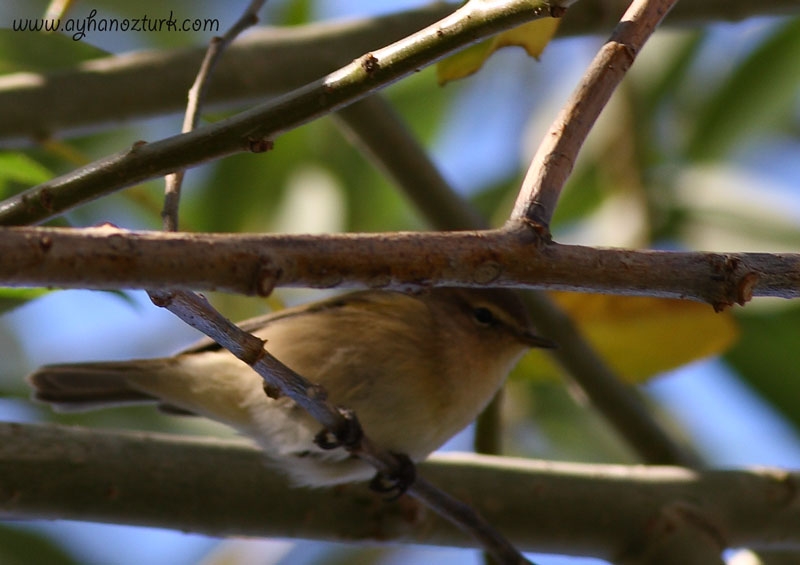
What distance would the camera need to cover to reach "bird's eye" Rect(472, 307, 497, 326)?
358 centimetres

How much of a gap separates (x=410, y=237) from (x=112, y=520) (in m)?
1.55

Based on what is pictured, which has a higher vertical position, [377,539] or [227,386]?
[227,386]

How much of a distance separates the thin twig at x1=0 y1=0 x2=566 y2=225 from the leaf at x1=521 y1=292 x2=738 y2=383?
2170 millimetres

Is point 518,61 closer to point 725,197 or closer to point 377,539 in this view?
point 725,197

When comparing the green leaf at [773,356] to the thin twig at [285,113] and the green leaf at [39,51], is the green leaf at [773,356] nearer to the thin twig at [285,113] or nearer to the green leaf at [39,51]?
the green leaf at [39,51]

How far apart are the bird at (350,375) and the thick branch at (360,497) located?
0.12 meters

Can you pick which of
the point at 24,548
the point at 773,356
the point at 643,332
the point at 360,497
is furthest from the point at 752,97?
the point at 24,548

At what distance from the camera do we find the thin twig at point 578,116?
5.15ft

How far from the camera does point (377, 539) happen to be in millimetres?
2949

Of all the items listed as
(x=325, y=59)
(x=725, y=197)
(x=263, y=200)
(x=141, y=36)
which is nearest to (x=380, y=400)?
(x=325, y=59)

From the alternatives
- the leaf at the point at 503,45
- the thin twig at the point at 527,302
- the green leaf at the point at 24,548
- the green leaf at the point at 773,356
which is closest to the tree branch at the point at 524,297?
the thin twig at the point at 527,302

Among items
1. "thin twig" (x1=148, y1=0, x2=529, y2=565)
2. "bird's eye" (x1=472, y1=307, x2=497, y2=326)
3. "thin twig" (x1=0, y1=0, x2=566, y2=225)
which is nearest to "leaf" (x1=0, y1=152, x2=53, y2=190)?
"thin twig" (x1=148, y1=0, x2=529, y2=565)

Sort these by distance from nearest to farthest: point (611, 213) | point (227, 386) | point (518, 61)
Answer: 1. point (227, 386)
2. point (611, 213)
3. point (518, 61)

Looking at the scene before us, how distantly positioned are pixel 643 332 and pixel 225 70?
1734 millimetres
